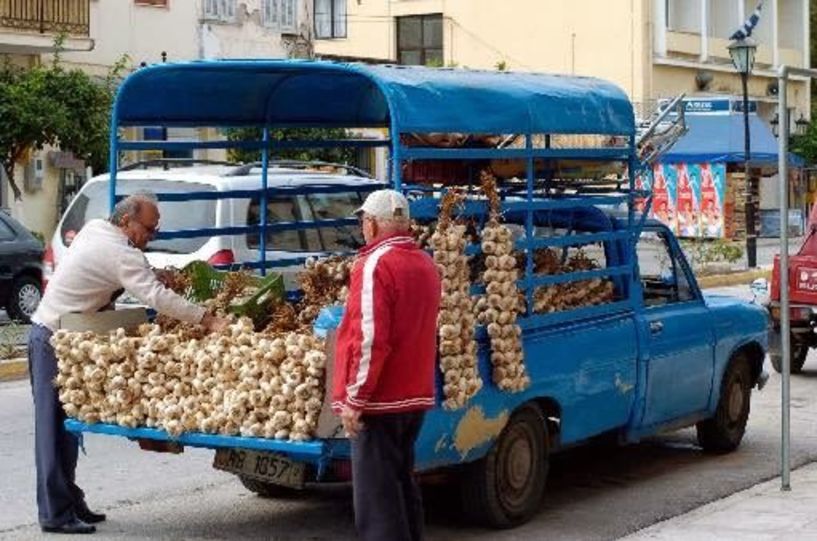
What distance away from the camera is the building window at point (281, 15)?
35844mm

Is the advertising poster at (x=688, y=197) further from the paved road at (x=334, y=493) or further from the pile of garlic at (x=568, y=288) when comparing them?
the pile of garlic at (x=568, y=288)

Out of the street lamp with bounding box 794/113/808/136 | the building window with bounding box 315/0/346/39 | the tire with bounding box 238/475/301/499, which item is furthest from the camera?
the building window with bounding box 315/0/346/39

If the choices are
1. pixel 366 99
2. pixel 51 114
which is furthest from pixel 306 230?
pixel 51 114

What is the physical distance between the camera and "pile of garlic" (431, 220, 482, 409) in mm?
8125

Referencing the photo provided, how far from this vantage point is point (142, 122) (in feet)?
32.3

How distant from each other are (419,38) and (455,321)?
157 feet

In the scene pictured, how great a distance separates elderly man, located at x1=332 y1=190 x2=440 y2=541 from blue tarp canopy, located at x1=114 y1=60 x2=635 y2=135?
1.14 m

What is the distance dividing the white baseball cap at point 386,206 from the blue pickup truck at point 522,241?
0.82m

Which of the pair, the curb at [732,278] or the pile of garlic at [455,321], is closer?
the pile of garlic at [455,321]

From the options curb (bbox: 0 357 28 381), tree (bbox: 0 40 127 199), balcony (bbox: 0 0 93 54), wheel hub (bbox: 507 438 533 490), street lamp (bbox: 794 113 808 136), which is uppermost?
balcony (bbox: 0 0 93 54)

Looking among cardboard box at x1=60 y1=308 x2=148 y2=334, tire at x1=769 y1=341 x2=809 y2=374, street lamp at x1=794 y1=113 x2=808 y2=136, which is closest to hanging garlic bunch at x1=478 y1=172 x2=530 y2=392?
cardboard box at x1=60 y1=308 x2=148 y2=334

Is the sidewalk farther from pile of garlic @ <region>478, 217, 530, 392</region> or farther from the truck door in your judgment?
pile of garlic @ <region>478, 217, 530, 392</region>

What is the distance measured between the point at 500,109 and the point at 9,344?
34.3 ft

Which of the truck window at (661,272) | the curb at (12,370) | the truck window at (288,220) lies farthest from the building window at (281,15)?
the truck window at (661,272)
